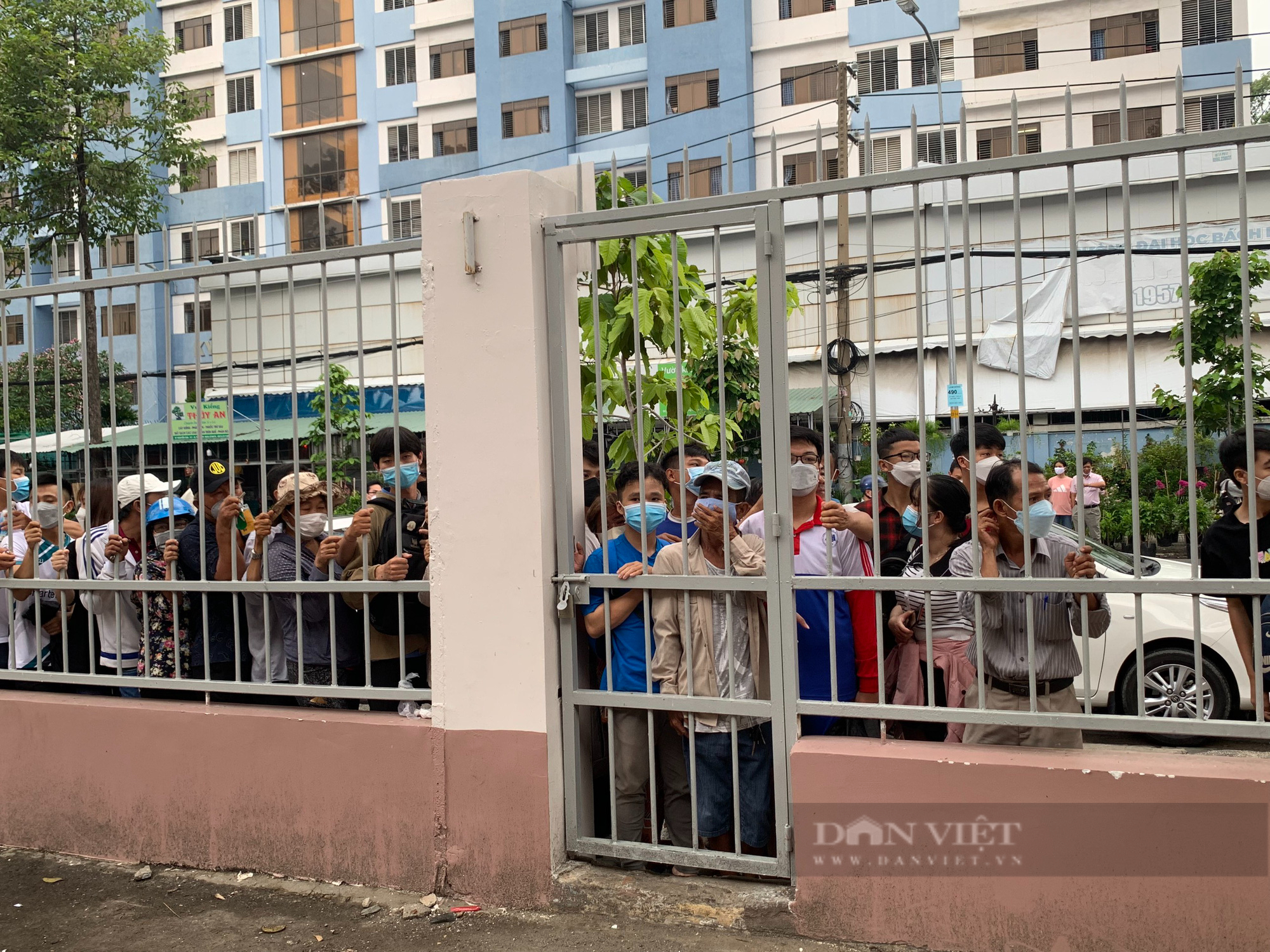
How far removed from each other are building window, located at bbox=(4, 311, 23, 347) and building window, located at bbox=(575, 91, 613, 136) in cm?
2370

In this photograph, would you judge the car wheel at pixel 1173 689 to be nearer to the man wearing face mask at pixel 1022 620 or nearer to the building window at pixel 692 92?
the man wearing face mask at pixel 1022 620

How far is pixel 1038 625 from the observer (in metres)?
3.42

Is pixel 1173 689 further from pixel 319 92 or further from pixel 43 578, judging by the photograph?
pixel 319 92

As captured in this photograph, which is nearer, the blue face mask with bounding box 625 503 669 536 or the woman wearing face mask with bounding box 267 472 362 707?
the blue face mask with bounding box 625 503 669 536

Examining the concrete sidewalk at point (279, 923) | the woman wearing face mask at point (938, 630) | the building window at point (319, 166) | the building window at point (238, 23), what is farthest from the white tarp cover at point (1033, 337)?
the building window at point (238, 23)

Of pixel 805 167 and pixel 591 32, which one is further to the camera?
pixel 591 32

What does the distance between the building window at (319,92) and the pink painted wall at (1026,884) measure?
102ft

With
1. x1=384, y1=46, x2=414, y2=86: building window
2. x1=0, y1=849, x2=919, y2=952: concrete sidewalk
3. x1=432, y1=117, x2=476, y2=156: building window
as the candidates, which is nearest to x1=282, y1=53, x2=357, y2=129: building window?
x1=384, y1=46, x2=414, y2=86: building window

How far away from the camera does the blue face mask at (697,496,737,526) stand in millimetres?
3707

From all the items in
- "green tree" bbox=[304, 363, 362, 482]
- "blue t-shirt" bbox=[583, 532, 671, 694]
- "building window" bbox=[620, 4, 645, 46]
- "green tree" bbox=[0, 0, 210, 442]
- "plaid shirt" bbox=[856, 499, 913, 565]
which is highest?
"building window" bbox=[620, 4, 645, 46]

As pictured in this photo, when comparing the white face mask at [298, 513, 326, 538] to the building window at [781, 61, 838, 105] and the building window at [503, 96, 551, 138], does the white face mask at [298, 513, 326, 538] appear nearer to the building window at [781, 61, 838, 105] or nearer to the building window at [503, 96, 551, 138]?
the building window at [781, 61, 838, 105]

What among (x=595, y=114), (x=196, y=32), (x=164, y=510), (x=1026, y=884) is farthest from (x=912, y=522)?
(x=196, y=32)

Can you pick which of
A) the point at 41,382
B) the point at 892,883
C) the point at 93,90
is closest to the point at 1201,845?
the point at 892,883

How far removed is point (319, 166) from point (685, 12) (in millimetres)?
11600
